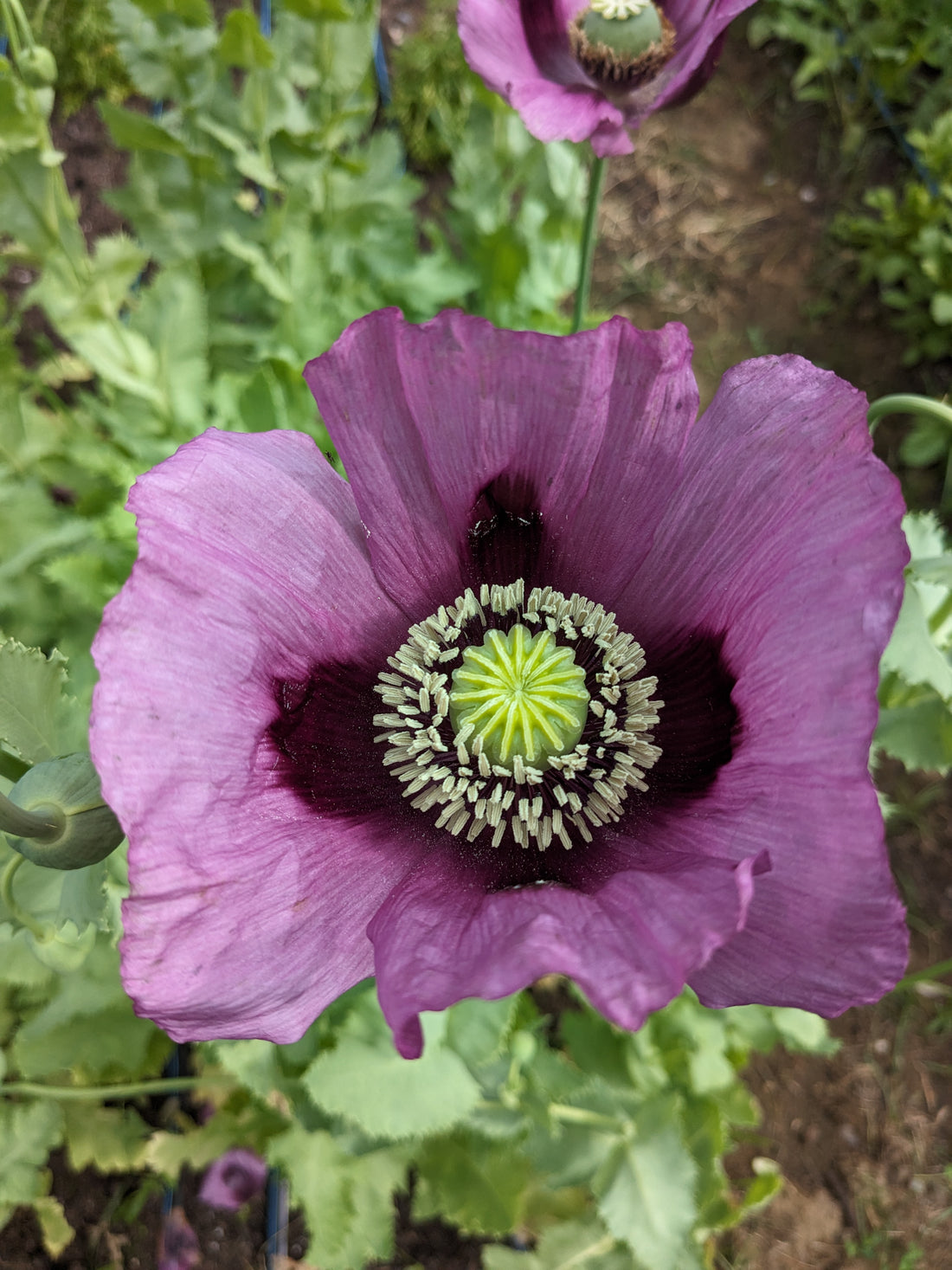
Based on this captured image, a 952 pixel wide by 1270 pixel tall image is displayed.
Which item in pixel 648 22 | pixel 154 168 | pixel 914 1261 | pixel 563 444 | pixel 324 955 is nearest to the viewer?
pixel 324 955

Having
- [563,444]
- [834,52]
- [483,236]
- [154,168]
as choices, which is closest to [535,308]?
[483,236]

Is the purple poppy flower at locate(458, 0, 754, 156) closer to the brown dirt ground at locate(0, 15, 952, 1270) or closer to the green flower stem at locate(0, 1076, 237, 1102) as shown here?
the green flower stem at locate(0, 1076, 237, 1102)

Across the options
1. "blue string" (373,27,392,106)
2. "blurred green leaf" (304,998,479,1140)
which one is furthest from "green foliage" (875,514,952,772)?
"blue string" (373,27,392,106)

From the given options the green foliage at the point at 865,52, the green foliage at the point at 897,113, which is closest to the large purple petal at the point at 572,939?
the green foliage at the point at 897,113

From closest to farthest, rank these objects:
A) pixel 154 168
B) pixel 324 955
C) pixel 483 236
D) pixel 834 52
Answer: pixel 324 955
pixel 154 168
pixel 483 236
pixel 834 52

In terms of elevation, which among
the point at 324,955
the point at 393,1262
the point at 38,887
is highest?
the point at 324,955

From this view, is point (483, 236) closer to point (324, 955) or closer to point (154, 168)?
point (154, 168)
